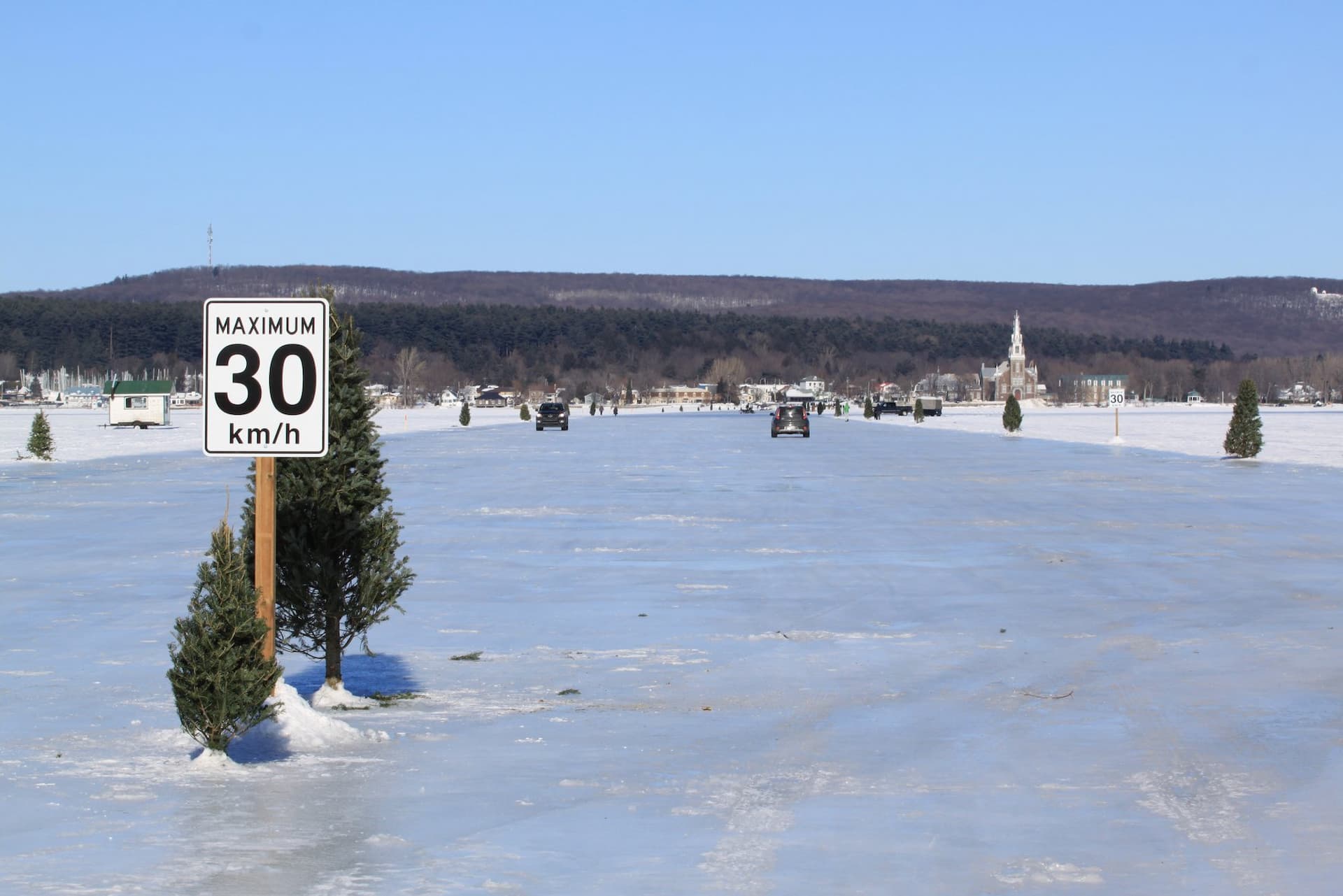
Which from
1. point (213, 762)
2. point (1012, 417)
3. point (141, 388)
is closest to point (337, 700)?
point (213, 762)

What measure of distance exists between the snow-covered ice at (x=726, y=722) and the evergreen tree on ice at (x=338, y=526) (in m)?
0.70

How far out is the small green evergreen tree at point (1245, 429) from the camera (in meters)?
43.5

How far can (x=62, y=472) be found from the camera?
128ft

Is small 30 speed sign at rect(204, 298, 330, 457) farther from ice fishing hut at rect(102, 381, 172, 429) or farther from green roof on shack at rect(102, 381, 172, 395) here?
green roof on shack at rect(102, 381, 172, 395)

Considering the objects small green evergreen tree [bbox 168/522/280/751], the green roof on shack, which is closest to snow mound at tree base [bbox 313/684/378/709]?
small green evergreen tree [bbox 168/522/280/751]

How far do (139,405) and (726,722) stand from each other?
85471 mm

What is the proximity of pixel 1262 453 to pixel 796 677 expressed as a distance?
135 ft

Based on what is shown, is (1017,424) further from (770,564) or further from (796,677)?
(796,677)

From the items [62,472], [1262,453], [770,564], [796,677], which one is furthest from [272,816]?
[1262,453]

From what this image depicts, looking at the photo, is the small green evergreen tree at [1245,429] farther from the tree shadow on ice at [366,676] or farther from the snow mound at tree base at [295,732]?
the snow mound at tree base at [295,732]

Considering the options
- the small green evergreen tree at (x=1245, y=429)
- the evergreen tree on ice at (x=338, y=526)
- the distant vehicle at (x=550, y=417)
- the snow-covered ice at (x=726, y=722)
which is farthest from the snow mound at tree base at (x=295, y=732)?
the distant vehicle at (x=550, y=417)

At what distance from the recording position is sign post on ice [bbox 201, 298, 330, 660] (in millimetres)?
8383

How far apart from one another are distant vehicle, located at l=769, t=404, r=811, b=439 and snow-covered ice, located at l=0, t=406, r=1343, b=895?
44479mm

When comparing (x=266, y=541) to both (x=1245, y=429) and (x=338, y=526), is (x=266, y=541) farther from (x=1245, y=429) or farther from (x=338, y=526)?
(x=1245, y=429)
